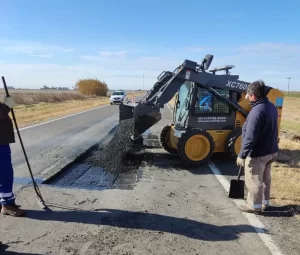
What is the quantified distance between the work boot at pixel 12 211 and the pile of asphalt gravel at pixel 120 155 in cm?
309

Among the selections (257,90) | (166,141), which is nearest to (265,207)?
(257,90)

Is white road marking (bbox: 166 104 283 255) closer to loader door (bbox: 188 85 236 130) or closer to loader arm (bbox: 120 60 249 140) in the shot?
loader door (bbox: 188 85 236 130)

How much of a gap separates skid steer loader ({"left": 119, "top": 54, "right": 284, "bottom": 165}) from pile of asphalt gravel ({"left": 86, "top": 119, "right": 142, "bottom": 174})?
73 cm

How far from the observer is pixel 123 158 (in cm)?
943

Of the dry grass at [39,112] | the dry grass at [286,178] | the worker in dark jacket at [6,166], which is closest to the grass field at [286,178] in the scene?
the dry grass at [286,178]

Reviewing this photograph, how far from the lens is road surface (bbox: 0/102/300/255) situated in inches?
169

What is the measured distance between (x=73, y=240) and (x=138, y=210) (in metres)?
1.41

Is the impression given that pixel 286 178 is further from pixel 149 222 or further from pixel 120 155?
pixel 120 155

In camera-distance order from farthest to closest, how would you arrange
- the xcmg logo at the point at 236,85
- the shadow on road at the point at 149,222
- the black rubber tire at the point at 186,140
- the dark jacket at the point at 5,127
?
the xcmg logo at the point at 236,85 → the black rubber tire at the point at 186,140 → the dark jacket at the point at 5,127 → the shadow on road at the point at 149,222

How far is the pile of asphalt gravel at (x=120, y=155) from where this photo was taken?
8664mm

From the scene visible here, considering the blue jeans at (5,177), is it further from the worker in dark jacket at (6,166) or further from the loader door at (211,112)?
the loader door at (211,112)

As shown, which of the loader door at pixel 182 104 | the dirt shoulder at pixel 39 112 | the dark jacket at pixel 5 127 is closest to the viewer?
the dark jacket at pixel 5 127

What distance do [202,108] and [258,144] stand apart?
382cm

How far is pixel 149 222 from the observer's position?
508cm
